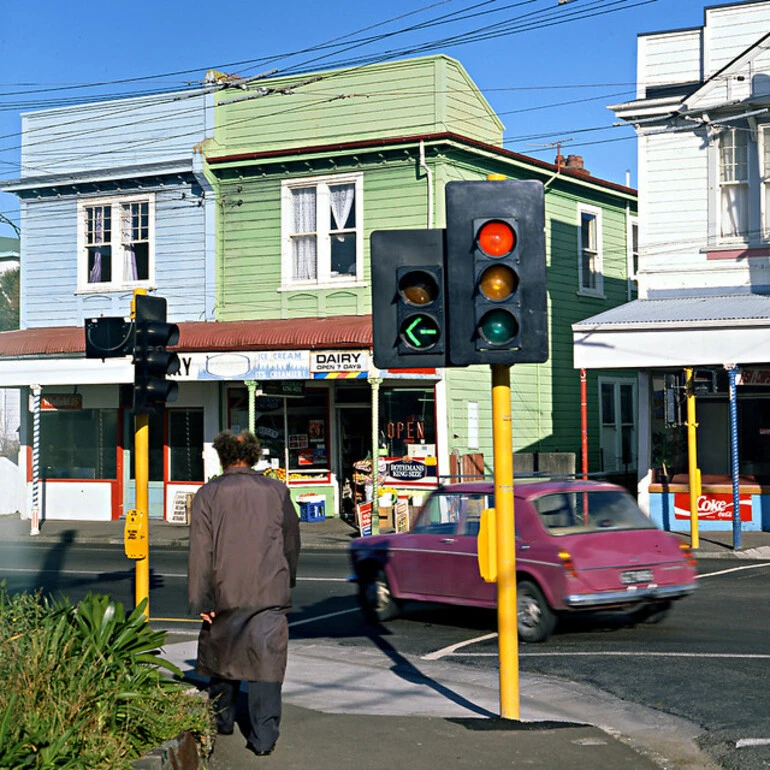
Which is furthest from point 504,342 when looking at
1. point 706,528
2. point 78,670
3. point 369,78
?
point 369,78

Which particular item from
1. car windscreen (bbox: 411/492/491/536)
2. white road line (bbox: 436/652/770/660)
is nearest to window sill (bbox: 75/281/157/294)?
car windscreen (bbox: 411/492/491/536)

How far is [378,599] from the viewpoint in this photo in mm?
13344

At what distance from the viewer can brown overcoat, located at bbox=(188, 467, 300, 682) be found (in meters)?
7.00

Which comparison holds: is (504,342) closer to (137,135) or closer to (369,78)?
(369,78)

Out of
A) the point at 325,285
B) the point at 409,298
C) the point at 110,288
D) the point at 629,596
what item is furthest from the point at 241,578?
the point at 110,288

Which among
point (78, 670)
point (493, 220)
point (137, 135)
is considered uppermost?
point (137, 135)

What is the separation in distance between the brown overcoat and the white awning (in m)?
15.3

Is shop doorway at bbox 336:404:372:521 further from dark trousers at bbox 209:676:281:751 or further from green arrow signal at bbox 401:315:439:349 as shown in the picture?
dark trousers at bbox 209:676:281:751

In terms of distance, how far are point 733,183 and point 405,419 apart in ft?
26.2

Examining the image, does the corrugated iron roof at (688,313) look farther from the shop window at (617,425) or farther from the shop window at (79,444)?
the shop window at (79,444)

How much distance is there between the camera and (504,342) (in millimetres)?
7281

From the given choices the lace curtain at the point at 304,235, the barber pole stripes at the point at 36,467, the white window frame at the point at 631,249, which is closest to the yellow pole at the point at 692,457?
the lace curtain at the point at 304,235

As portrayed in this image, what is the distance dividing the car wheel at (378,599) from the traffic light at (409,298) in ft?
20.1

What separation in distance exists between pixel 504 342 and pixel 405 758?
2454 mm
